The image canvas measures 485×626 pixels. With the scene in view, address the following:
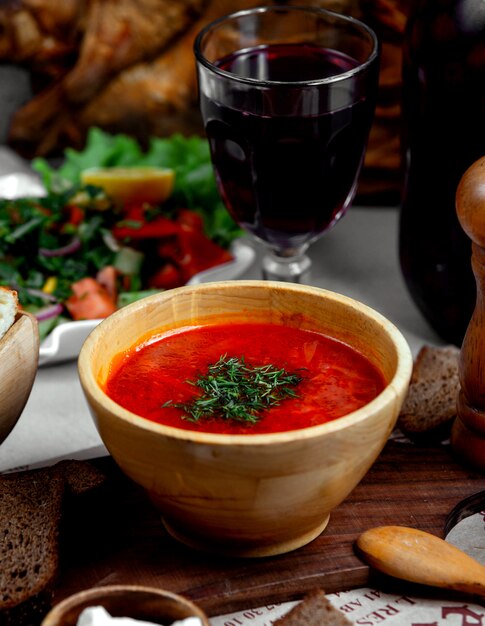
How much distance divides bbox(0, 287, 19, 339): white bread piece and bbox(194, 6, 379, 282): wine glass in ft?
2.32

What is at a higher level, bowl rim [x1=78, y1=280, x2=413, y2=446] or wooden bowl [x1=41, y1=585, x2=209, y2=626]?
bowl rim [x1=78, y1=280, x2=413, y2=446]

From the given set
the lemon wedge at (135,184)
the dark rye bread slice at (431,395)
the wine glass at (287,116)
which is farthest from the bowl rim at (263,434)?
the lemon wedge at (135,184)

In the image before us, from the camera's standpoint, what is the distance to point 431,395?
84.0 inches

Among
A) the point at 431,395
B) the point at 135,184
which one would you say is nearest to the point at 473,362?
the point at 431,395

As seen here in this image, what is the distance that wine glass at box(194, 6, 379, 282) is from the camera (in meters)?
2.22

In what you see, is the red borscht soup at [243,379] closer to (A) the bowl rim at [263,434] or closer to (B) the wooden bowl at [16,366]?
Answer: (A) the bowl rim at [263,434]

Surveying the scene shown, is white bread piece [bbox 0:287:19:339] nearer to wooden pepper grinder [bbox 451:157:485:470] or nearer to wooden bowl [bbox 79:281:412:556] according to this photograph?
wooden bowl [bbox 79:281:412:556]

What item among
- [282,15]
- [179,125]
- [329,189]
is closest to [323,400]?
[329,189]

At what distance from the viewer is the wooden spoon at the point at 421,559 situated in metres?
1.60

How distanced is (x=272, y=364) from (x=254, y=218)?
0.76 m

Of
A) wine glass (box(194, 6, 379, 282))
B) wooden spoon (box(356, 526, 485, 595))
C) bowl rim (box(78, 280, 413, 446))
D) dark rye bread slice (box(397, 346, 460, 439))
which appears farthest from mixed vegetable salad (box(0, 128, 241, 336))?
wooden spoon (box(356, 526, 485, 595))

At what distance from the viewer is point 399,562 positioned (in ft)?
5.35

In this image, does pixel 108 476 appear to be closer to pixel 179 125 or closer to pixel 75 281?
pixel 75 281

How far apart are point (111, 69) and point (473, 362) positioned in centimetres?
226
